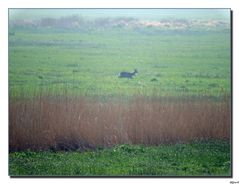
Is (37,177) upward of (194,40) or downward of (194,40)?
downward

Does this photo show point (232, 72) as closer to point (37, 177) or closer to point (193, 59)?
point (193, 59)

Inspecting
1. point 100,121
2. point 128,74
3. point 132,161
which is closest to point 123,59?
point 128,74

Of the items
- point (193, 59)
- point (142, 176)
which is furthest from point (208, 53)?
point (142, 176)

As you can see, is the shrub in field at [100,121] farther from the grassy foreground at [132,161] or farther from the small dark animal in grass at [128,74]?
the small dark animal in grass at [128,74]

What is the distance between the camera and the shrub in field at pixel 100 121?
90.8 feet

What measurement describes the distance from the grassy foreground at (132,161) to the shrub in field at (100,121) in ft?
0.38

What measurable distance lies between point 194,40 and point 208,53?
280 mm

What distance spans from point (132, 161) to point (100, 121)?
76 cm

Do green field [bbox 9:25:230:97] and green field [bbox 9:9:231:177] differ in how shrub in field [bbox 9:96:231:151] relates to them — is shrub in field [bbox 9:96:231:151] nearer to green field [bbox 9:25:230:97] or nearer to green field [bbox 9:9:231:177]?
green field [bbox 9:9:231:177]

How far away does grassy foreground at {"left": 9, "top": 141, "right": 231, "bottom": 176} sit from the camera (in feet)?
90.2

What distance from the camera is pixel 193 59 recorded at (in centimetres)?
2766

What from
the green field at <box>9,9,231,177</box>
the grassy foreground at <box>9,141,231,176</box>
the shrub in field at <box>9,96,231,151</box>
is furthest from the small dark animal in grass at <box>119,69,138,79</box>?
the grassy foreground at <box>9,141,231,176</box>

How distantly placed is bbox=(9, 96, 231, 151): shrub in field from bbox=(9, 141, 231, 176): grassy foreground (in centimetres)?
11

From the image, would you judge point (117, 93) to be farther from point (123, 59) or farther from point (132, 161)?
point (132, 161)
